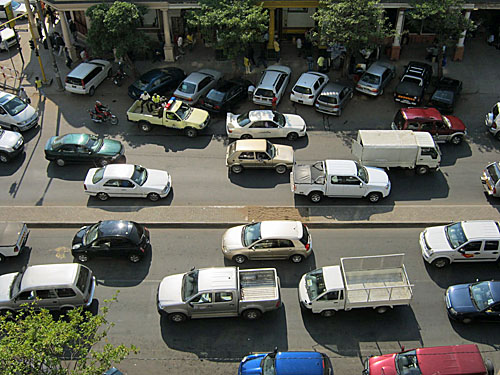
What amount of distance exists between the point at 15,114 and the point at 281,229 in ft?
57.3

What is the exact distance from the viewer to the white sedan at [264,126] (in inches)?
1082

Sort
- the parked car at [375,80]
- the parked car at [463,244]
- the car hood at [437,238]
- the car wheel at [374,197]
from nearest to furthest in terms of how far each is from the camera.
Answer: the parked car at [463,244]
the car hood at [437,238]
the car wheel at [374,197]
the parked car at [375,80]

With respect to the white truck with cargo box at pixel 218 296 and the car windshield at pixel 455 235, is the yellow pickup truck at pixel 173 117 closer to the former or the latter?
the white truck with cargo box at pixel 218 296

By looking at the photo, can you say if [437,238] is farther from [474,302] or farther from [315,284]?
[315,284]

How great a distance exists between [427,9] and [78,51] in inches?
899

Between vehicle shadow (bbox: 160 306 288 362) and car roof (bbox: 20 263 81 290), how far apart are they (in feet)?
12.5

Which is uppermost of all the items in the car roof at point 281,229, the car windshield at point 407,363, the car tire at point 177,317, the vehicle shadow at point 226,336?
the car roof at point 281,229

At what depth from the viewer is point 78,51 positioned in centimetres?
3512

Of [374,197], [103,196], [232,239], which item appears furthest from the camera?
[103,196]

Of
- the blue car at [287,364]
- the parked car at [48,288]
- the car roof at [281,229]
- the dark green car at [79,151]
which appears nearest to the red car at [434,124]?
the car roof at [281,229]

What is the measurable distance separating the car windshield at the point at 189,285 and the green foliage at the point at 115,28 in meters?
17.1

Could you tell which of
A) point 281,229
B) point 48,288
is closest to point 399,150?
point 281,229

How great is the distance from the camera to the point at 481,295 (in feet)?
61.0

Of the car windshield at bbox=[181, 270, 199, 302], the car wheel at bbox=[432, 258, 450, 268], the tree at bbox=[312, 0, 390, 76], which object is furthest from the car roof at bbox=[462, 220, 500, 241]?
the tree at bbox=[312, 0, 390, 76]
